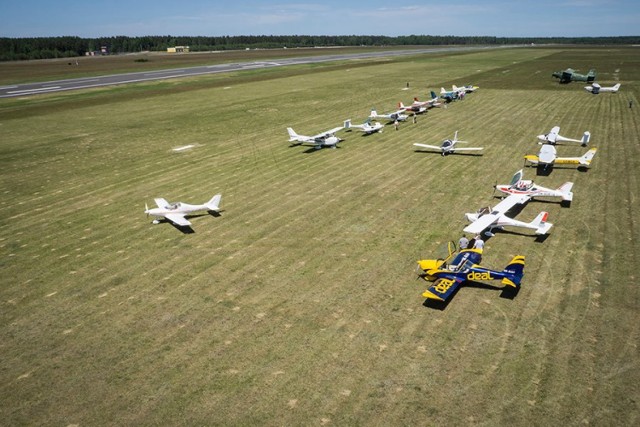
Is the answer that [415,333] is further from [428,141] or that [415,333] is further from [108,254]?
[428,141]

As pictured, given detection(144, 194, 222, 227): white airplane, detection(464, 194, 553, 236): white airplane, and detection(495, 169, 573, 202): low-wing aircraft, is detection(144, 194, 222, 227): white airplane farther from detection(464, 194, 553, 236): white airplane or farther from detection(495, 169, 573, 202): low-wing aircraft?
detection(495, 169, 573, 202): low-wing aircraft

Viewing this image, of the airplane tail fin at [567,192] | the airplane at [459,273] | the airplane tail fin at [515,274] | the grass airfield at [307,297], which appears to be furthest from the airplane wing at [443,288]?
the airplane tail fin at [567,192]

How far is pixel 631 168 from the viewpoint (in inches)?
1283

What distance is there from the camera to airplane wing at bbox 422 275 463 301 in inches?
634

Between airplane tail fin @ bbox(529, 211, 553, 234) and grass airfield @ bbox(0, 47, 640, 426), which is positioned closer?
grass airfield @ bbox(0, 47, 640, 426)

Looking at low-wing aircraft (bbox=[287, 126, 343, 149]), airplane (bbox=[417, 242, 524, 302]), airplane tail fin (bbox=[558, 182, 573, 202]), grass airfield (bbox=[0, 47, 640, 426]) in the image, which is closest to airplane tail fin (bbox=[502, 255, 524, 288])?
airplane (bbox=[417, 242, 524, 302])

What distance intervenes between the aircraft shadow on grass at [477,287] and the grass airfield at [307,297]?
0.54 feet

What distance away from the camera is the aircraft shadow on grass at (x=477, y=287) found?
16.6 m

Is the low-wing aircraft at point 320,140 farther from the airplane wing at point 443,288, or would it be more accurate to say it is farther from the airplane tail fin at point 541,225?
the airplane wing at point 443,288

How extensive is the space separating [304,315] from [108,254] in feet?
40.5

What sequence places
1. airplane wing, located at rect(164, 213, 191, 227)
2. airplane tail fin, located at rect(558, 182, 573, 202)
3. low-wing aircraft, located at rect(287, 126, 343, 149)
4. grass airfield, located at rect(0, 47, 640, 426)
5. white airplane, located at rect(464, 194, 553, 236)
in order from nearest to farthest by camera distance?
1. grass airfield, located at rect(0, 47, 640, 426)
2. white airplane, located at rect(464, 194, 553, 236)
3. airplane wing, located at rect(164, 213, 191, 227)
4. airplane tail fin, located at rect(558, 182, 573, 202)
5. low-wing aircraft, located at rect(287, 126, 343, 149)

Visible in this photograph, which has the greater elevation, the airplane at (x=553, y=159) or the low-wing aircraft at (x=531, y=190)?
the airplane at (x=553, y=159)

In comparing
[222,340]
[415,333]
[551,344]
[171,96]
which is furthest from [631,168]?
[171,96]

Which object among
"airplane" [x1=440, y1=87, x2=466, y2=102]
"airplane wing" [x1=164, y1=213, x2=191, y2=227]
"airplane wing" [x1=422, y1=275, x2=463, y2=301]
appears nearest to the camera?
"airplane wing" [x1=422, y1=275, x2=463, y2=301]
